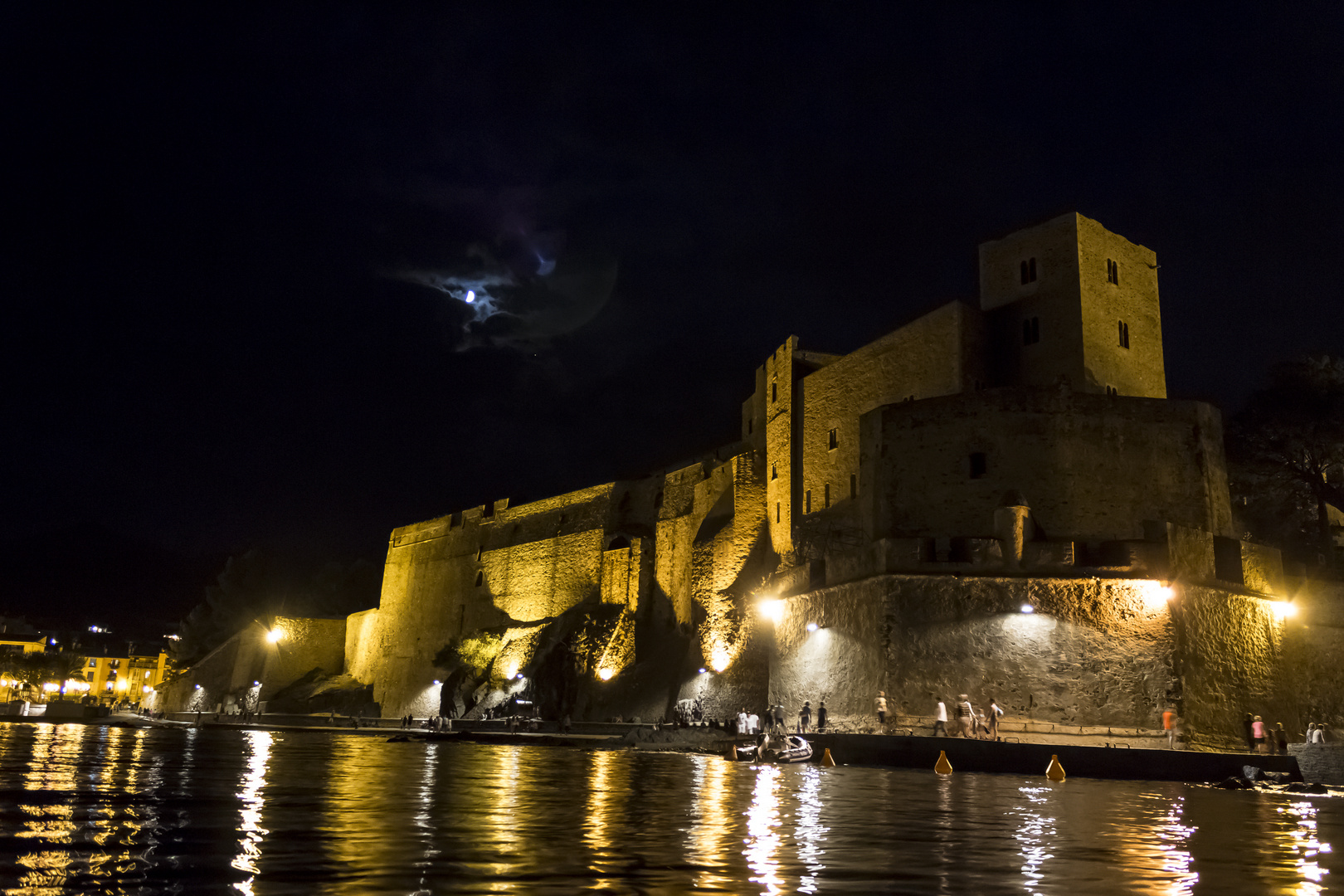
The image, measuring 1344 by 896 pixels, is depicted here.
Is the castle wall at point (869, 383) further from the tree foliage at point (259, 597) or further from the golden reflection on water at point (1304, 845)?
the tree foliage at point (259, 597)

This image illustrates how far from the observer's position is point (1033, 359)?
1112 inches

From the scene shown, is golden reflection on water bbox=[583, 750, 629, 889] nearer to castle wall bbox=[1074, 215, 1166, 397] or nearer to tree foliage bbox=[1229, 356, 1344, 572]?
castle wall bbox=[1074, 215, 1166, 397]

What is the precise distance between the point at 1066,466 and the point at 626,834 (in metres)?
18.6

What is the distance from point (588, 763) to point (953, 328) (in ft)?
55.0

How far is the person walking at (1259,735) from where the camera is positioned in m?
19.9

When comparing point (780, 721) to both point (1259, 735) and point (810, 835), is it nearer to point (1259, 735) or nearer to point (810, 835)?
point (1259, 735)

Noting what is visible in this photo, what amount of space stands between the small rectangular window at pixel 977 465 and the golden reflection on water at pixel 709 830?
12.3 m

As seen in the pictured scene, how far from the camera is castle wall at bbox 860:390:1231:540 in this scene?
75.5 ft

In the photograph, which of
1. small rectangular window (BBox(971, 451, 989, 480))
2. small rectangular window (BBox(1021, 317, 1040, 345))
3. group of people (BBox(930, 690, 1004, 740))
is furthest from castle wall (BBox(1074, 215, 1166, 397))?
group of people (BBox(930, 690, 1004, 740))

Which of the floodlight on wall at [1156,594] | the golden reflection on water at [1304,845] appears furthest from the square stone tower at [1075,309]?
the golden reflection on water at [1304,845]

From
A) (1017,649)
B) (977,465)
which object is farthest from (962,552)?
(977,465)

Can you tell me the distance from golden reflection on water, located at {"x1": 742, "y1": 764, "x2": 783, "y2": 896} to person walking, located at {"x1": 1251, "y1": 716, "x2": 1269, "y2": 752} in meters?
12.5

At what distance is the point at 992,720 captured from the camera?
64.5ft

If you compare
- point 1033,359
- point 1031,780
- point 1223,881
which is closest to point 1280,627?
point 1033,359
